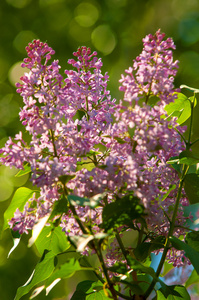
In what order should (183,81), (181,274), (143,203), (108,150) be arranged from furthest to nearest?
(183,81) < (181,274) < (108,150) < (143,203)

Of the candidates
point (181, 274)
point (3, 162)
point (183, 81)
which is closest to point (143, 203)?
point (3, 162)

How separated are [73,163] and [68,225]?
12 cm

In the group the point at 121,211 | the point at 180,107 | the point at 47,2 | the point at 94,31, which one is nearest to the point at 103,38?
the point at 94,31

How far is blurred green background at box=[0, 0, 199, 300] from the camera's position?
5.08 meters

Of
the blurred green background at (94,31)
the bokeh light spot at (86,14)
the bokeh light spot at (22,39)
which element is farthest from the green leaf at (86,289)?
the bokeh light spot at (86,14)

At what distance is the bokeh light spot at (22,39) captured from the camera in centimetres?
532

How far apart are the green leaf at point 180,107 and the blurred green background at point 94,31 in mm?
3947

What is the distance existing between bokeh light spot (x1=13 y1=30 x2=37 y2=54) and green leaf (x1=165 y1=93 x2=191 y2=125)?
4.78 metres

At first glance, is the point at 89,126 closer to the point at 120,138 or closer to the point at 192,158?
the point at 120,138

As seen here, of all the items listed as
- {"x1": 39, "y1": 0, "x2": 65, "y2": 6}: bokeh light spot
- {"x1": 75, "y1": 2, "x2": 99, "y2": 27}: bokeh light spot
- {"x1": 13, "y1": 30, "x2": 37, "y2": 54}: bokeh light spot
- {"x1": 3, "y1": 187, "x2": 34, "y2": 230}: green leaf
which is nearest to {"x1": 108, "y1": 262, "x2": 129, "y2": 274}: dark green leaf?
{"x1": 3, "y1": 187, "x2": 34, "y2": 230}: green leaf

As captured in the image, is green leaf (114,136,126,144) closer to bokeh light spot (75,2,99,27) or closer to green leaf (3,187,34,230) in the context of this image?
green leaf (3,187,34,230)

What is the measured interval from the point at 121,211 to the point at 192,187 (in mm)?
193

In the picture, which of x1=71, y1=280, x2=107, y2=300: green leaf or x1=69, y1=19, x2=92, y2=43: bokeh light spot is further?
x1=69, y1=19, x2=92, y2=43: bokeh light spot

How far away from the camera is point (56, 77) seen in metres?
0.63
